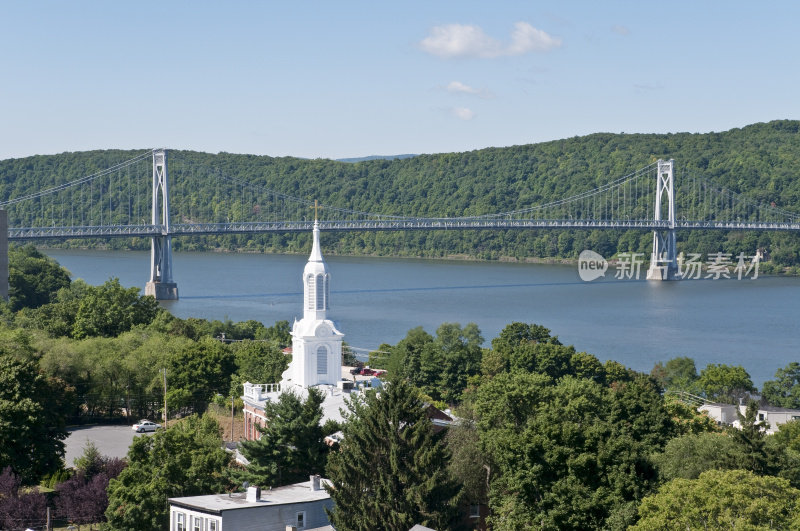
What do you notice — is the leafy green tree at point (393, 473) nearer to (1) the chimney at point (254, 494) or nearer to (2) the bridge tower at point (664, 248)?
(1) the chimney at point (254, 494)

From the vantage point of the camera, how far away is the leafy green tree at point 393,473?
13.3 meters

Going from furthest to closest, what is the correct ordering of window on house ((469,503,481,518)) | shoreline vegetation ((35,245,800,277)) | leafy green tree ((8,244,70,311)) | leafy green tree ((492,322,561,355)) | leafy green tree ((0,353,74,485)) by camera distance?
shoreline vegetation ((35,245,800,277)) → leafy green tree ((8,244,70,311)) → leafy green tree ((492,322,561,355)) → leafy green tree ((0,353,74,485)) → window on house ((469,503,481,518))

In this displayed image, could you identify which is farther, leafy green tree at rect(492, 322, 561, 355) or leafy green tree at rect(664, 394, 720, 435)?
leafy green tree at rect(492, 322, 561, 355)

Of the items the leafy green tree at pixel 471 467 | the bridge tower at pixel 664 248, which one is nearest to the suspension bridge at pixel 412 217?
the bridge tower at pixel 664 248

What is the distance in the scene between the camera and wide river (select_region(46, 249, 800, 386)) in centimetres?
4159

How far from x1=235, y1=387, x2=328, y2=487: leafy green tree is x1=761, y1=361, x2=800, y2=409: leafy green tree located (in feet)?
51.4

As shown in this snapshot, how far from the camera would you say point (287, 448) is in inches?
606

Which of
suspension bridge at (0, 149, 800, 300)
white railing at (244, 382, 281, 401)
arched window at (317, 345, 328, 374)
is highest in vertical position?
suspension bridge at (0, 149, 800, 300)

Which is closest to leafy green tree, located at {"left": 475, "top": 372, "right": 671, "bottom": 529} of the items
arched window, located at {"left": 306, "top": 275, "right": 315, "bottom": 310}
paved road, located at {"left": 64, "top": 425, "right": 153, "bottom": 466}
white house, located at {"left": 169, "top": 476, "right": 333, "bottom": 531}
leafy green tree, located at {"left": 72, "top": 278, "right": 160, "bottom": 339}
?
white house, located at {"left": 169, "top": 476, "right": 333, "bottom": 531}

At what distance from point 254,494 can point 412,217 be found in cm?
7530

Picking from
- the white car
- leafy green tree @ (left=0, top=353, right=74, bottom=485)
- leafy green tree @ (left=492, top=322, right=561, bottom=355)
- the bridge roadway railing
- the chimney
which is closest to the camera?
the chimney

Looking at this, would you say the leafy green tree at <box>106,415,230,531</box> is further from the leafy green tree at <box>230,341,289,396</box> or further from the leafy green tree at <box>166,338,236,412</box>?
the leafy green tree at <box>166,338,236,412</box>

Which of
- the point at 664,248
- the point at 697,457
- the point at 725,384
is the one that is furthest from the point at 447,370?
the point at 664,248

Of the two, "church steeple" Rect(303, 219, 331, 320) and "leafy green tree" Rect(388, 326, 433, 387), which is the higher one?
"church steeple" Rect(303, 219, 331, 320)
